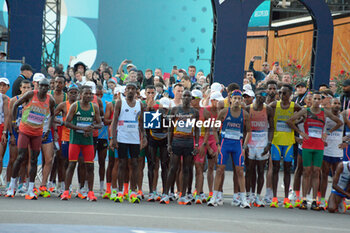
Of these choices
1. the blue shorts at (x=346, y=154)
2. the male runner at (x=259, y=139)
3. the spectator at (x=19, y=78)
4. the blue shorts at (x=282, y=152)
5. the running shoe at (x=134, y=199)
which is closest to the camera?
the running shoe at (x=134, y=199)

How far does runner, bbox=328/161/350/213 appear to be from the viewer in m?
10.9

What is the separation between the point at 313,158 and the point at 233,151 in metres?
1.54

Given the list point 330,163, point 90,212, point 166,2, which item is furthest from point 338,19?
point 90,212

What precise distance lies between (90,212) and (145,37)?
16591mm

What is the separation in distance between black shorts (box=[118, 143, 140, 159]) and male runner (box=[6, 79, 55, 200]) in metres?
1.45

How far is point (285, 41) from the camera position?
27453 mm

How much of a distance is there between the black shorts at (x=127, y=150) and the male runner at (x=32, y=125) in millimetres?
1449

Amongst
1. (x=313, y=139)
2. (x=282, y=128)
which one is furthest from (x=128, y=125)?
(x=313, y=139)

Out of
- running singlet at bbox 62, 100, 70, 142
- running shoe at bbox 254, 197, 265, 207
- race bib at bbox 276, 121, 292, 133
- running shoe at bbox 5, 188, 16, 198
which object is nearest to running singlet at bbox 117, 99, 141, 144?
running singlet at bbox 62, 100, 70, 142

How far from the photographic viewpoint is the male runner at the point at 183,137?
11062 mm

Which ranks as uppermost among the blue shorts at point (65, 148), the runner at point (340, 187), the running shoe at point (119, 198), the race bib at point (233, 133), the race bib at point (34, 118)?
the race bib at point (34, 118)

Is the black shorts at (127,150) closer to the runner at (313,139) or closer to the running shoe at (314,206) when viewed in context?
the runner at (313,139)

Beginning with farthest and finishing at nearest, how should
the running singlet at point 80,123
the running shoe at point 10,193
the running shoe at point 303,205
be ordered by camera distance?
1. the running shoe at point 303,205
2. the running singlet at point 80,123
3. the running shoe at point 10,193

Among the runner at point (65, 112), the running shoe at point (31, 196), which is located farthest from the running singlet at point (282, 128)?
the running shoe at point (31, 196)
